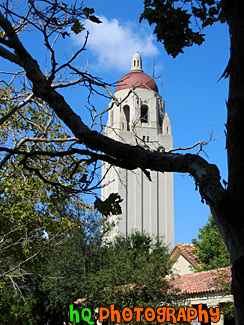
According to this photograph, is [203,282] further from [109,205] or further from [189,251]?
[109,205]

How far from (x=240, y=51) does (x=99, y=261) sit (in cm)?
2444

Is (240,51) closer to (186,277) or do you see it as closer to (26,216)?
(26,216)

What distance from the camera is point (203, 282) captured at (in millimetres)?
22641

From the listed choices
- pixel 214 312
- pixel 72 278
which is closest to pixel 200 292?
pixel 214 312

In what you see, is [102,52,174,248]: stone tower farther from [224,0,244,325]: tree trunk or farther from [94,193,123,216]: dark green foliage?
[224,0,244,325]: tree trunk

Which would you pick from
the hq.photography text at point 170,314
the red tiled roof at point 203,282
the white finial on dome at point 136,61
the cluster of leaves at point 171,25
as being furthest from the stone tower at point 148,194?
the cluster of leaves at point 171,25

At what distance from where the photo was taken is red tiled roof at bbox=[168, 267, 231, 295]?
717 inches

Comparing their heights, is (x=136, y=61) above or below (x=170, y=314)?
above

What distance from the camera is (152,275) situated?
21562 mm

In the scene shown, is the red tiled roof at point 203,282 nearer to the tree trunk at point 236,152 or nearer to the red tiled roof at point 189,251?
the red tiled roof at point 189,251

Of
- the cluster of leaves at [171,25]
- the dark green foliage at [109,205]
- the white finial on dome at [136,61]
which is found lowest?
the dark green foliage at [109,205]

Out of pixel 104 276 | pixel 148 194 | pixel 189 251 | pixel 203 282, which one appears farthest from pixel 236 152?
pixel 148 194

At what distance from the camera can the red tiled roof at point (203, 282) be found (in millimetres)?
18212

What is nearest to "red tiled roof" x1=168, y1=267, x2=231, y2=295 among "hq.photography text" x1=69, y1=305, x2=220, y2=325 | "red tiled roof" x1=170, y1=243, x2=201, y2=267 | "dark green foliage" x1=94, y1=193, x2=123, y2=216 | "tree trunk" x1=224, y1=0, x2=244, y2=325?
"hq.photography text" x1=69, y1=305, x2=220, y2=325
